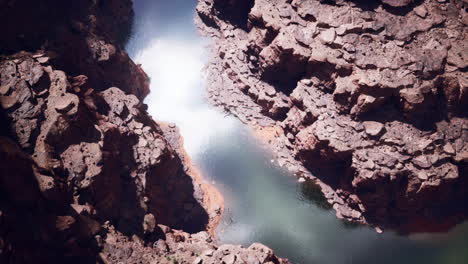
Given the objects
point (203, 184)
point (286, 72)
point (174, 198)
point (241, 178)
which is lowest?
point (174, 198)

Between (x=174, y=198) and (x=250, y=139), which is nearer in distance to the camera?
(x=174, y=198)

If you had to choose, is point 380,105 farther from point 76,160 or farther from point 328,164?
point 76,160

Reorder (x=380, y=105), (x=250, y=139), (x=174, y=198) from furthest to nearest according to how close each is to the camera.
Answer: (x=250, y=139)
(x=380, y=105)
(x=174, y=198)

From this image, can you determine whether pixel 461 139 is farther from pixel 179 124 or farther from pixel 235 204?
pixel 179 124

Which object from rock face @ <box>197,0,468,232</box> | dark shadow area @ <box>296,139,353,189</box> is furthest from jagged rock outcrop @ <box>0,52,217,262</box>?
rock face @ <box>197,0,468,232</box>

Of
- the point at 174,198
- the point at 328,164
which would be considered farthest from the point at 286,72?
the point at 174,198

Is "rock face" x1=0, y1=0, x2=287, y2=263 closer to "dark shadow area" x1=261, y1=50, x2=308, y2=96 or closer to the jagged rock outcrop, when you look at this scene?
the jagged rock outcrop

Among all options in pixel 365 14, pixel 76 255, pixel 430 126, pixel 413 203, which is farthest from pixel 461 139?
pixel 76 255
